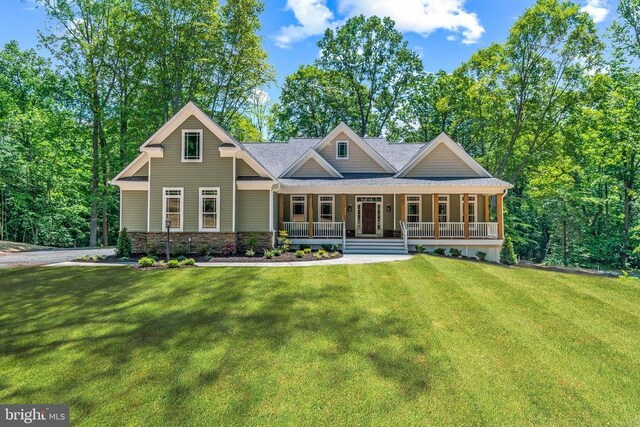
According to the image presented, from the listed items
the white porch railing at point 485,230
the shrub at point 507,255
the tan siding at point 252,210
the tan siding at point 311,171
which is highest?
the tan siding at point 311,171

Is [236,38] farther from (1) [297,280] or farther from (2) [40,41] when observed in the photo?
(1) [297,280]

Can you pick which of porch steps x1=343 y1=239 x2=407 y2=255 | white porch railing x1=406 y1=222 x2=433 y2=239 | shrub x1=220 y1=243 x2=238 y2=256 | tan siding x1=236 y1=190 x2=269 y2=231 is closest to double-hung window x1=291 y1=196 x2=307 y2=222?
porch steps x1=343 y1=239 x2=407 y2=255

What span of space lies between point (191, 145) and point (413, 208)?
12.1 meters

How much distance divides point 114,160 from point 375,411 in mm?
27310

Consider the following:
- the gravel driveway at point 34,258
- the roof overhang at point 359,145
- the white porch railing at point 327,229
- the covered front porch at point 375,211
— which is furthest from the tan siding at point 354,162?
the gravel driveway at point 34,258

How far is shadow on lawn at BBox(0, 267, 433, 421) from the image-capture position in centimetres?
503

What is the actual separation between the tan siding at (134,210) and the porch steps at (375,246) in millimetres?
9652

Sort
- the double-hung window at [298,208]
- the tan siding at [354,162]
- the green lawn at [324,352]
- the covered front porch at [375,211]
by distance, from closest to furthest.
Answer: the green lawn at [324,352] < the covered front porch at [375,211] < the double-hung window at [298,208] < the tan siding at [354,162]

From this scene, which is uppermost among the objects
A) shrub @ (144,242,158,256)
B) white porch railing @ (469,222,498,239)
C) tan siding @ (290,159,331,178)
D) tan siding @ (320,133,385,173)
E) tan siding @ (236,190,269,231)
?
tan siding @ (320,133,385,173)

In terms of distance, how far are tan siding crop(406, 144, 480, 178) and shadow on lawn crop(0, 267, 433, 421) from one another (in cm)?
1147

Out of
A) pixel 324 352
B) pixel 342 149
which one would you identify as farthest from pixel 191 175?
pixel 324 352

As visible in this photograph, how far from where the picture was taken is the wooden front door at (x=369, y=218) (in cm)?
1909

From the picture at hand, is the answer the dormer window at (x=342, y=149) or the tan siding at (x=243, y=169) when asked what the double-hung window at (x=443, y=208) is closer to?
the dormer window at (x=342, y=149)

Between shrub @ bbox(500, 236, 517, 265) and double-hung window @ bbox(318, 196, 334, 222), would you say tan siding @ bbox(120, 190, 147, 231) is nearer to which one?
double-hung window @ bbox(318, 196, 334, 222)
